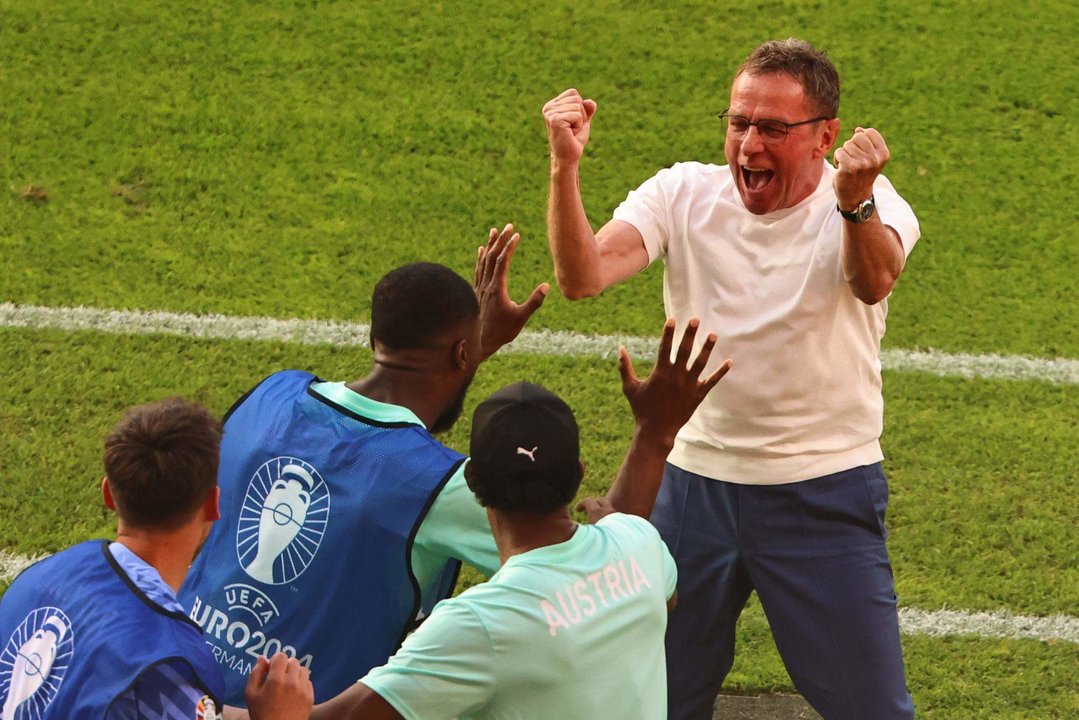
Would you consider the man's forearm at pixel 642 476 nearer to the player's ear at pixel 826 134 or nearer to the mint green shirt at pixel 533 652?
the mint green shirt at pixel 533 652

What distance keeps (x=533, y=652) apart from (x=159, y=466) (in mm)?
770

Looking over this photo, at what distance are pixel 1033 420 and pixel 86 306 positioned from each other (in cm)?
383

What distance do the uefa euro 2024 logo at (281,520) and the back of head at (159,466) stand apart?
255mm

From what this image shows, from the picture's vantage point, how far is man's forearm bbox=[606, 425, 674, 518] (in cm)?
300

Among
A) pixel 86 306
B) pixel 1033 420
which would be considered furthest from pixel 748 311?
pixel 86 306

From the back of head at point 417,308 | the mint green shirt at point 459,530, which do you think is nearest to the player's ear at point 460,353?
the back of head at point 417,308

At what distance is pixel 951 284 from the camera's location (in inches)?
253

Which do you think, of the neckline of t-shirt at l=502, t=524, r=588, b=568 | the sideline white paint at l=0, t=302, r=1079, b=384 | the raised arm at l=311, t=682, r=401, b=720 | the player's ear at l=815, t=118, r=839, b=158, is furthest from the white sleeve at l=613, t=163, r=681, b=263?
the sideline white paint at l=0, t=302, r=1079, b=384

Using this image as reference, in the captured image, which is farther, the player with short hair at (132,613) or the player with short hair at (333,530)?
the player with short hair at (333,530)

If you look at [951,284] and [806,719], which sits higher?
[951,284]

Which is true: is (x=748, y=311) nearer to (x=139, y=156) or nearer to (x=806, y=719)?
(x=806, y=719)

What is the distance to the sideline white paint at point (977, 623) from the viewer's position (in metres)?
4.82

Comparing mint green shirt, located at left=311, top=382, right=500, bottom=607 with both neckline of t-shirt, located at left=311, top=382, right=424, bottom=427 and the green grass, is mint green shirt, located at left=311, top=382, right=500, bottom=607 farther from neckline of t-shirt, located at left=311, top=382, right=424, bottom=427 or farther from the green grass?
the green grass

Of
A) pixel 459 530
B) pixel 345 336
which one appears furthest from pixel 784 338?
pixel 345 336
